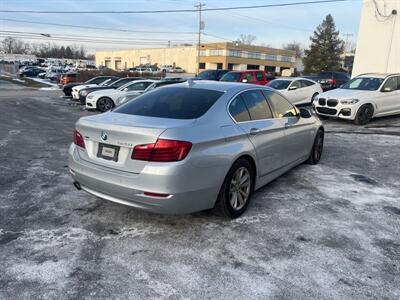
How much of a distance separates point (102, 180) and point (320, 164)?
4.40m

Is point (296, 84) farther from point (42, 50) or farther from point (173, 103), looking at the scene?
point (42, 50)

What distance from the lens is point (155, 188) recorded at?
3.35 meters

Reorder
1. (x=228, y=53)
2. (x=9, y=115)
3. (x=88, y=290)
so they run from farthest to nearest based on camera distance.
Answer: (x=228, y=53) → (x=9, y=115) → (x=88, y=290)

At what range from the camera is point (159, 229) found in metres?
3.88

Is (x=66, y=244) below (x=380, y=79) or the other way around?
below

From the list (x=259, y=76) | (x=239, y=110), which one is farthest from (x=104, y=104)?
(x=239, y=110)

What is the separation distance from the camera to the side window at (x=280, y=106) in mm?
5031

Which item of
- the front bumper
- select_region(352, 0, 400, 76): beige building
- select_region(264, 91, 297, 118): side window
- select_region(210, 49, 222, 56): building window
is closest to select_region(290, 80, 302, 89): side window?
the front bumper

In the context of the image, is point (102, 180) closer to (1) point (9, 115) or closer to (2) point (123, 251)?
(2) point (123, 251)

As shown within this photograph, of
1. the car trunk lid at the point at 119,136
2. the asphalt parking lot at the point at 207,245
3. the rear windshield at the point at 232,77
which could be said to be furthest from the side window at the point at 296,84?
the car trunk lid at the point at 119,136

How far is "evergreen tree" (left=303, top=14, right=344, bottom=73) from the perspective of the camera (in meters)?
A: 65.9

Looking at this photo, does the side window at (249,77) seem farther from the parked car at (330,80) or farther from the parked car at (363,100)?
the parked car at (330,80)

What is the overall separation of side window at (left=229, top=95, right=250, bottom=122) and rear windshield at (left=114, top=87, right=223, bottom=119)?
205 millimetres

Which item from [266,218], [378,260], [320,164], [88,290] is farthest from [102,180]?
[320,164]
